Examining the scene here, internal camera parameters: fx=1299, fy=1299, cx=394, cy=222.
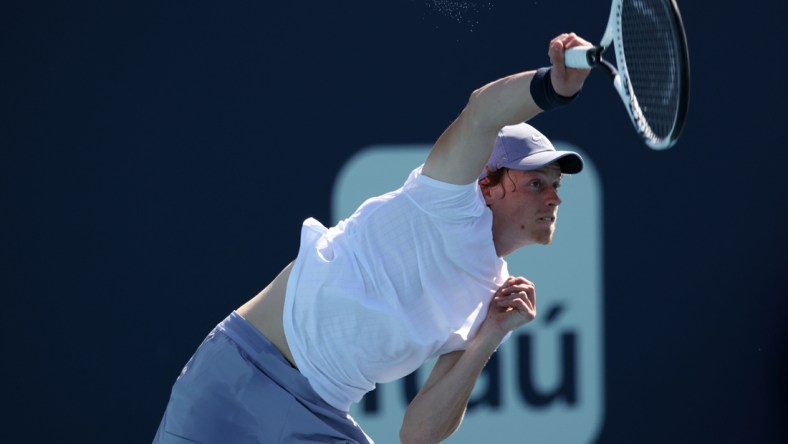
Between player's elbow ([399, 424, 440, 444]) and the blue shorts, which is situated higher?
the blue shorts

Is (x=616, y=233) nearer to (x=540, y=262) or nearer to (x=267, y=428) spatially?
(x=540, y=262)

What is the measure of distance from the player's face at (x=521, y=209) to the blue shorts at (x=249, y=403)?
0.50 metres

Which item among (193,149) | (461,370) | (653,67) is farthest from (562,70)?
(193,149)

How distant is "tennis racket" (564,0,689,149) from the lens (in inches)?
86.5

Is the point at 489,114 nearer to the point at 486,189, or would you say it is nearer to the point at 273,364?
the point at 486,189

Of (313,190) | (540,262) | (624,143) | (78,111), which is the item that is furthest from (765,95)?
(78,111)

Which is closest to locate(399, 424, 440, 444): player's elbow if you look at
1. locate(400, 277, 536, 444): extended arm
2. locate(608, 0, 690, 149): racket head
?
locate(400, 277, 536, 444): extended arm

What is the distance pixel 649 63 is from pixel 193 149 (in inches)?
62.3

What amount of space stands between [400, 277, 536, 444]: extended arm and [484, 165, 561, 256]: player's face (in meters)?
0.10

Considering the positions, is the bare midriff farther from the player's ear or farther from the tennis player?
the player's ear

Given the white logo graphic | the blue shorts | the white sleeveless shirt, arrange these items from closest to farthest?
the white sleeveless shirt, the blue shorts, the white logo graphic

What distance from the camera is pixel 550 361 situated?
384 centimetres

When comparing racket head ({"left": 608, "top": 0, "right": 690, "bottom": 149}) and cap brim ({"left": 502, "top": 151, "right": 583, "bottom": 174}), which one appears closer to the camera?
racket head ({"left": 608, "top": 0, "right": 690, "bottom": 149})

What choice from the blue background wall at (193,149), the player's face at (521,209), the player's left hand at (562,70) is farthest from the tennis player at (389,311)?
the blue background wall at (193,149)
